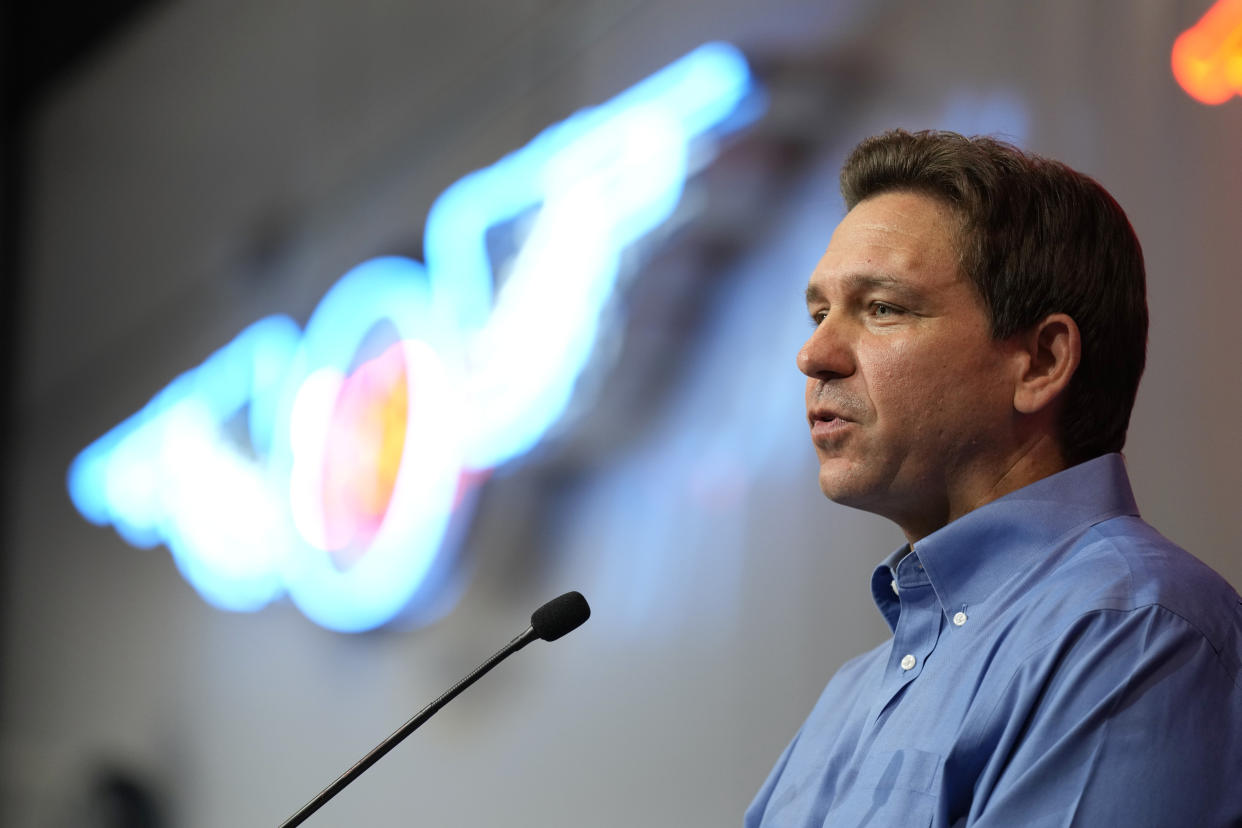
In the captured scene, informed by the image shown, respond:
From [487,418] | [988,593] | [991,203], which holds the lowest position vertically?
[988,593]

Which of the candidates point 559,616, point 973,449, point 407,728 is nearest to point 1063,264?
point 973,449

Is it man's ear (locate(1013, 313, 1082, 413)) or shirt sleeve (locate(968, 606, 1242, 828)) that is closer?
shirt sleeve (locate(968, 606, 1242, 828))

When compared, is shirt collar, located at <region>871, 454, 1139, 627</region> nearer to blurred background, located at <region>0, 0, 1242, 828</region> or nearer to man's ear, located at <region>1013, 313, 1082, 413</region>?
man's ear, located at <region>1013, 313, 1082, 413</region>

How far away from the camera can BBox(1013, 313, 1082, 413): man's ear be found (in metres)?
1.22

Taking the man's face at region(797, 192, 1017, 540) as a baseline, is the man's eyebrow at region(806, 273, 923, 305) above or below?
above

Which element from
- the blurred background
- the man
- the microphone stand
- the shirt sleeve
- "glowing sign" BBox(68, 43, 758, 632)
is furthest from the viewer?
"glowing sign" BBox(68, 43, 758, 632)

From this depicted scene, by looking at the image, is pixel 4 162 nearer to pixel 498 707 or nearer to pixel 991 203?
pixel 498 707

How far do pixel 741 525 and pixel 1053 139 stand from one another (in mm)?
724

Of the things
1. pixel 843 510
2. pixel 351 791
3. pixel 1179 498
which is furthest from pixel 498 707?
pixel 1179 498

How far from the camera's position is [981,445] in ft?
4.05

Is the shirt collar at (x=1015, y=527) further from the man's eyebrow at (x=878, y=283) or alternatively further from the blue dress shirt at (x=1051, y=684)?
the man's eyebrow at (x=878, y=283)

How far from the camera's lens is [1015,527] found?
3.91 feet

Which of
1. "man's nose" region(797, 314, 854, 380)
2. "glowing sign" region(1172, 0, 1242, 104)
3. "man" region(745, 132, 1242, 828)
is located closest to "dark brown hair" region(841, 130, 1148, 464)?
"man" region(745, 132, 1242, 828)

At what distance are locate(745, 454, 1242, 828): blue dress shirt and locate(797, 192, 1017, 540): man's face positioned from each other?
0.06m
